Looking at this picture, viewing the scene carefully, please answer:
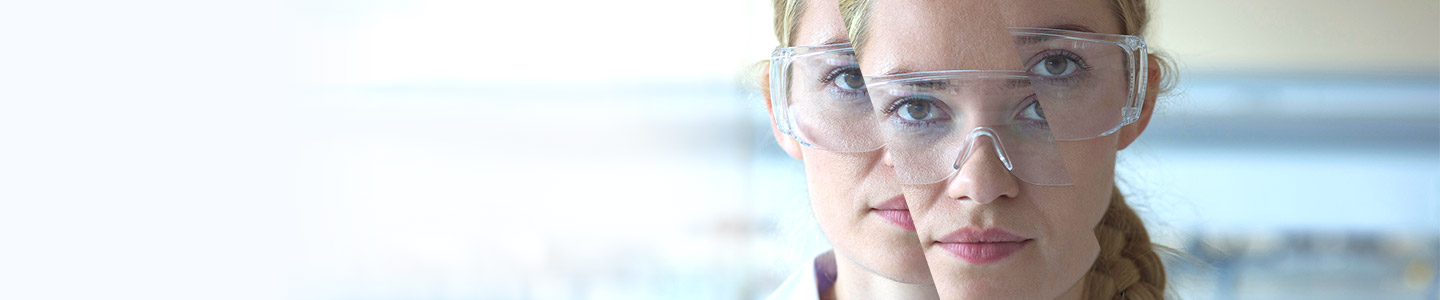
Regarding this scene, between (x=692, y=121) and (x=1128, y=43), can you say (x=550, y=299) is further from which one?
(x=1128, y=43)

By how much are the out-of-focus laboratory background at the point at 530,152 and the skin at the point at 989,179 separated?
0.31 feet

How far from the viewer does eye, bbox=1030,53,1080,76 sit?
0.88 ft

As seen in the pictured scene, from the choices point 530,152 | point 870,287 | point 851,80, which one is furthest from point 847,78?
point 530,152

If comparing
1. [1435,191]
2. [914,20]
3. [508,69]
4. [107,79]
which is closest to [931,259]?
[914,20]

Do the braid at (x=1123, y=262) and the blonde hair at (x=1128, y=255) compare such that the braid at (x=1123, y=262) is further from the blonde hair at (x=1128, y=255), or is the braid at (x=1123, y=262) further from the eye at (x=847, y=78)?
the eye at (x=847, y=78)

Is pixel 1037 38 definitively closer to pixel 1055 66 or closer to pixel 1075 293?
pixel 1055 66

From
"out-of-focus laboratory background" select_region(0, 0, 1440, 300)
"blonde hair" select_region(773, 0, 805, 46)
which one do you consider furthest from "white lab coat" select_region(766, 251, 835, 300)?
"blonde hair" select_region(773, 0, 805, 46)

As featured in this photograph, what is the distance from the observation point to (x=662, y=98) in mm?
671

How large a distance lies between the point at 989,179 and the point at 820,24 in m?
0.09

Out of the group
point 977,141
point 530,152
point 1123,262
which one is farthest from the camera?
point 530,152

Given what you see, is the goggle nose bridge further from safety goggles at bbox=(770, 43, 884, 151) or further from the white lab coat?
the white lab coat

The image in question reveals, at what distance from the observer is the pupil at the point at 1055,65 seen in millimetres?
270

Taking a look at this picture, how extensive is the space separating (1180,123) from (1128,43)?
16 cm

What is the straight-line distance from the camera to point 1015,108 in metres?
0.27
